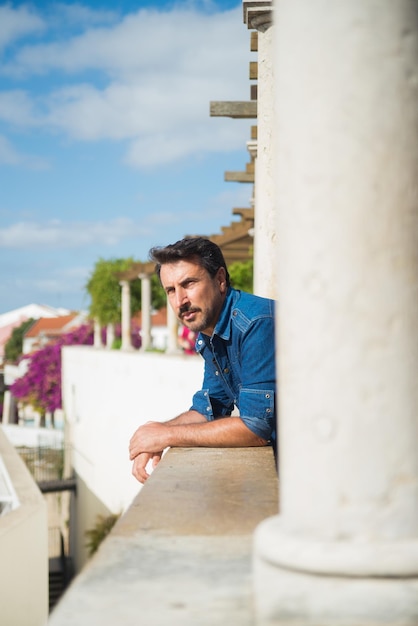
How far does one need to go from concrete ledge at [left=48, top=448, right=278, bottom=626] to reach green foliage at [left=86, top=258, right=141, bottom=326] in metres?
29.0

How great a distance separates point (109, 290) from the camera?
32.2m

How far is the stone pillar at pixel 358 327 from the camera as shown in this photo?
5.85 feet

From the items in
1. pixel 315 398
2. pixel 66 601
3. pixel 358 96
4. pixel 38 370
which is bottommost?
pixel 38 370

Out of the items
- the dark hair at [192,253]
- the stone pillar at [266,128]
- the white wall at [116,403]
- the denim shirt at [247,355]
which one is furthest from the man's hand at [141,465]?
the white wall at [116,403]

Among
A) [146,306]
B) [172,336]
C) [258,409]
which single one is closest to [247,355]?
[258,409]

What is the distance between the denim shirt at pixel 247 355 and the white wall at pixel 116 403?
10.00 meters

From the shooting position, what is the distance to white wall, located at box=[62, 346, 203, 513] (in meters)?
15.6

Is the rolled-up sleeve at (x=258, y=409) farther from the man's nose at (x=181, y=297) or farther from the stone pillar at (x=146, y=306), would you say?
the stone pillar at (x=146, y=306)

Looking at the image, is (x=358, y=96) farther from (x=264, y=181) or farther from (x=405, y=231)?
(x=264, y=181)

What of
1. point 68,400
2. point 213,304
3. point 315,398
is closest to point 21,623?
point 213,304

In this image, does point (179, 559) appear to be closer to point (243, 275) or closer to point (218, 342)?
point (218, 342)

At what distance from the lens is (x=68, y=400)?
32000 millimetres

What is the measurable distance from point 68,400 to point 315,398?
101ft

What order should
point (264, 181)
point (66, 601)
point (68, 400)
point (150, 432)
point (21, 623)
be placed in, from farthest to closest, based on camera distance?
point (68, 400), point (21, 623), point (264, 181), point (150, 432), point (66, 601)
